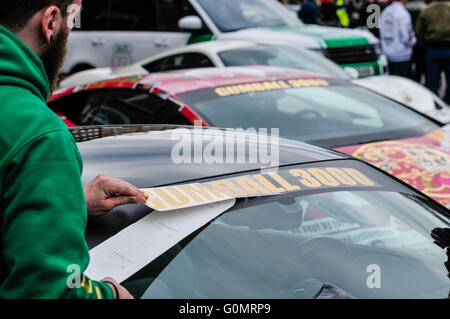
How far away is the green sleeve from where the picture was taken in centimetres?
111

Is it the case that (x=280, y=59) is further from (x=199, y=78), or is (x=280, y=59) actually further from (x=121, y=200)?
(x=121, y=200)

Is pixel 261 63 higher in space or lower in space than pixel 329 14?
higher

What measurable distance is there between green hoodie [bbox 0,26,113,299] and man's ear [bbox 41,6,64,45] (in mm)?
129

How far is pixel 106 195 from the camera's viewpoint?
5.20ft

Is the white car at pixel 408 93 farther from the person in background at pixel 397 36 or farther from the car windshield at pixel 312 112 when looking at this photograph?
the person in background at pixel 397 36

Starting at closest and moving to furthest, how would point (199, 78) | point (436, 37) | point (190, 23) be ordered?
point (199, 78)
point (190, 23)
point (436, 37)

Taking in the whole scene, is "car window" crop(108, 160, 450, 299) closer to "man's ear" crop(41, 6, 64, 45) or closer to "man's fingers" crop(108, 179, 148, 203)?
"man's fingers" crop(108, 179, 148, 203)

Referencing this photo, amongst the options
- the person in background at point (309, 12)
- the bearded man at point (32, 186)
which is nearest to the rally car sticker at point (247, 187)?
the bearded man at point (32, 186)

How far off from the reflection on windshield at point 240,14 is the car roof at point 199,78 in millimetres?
3321

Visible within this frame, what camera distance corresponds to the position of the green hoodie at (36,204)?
1.11 meters

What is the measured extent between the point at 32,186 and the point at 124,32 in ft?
24.5

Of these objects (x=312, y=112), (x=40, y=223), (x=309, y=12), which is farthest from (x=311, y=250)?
(x=309, y=12)

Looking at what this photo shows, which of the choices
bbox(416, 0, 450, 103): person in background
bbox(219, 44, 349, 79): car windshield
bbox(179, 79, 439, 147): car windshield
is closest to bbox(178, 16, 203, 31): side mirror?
bbox(219, 44, 349, 79): car windshield
